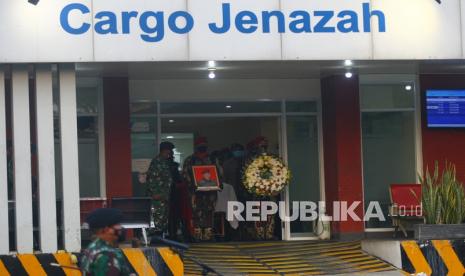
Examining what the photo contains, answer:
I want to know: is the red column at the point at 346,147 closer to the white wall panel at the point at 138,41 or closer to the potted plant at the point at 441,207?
the potted plant at the point at 441,207

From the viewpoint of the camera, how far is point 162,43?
568 inches

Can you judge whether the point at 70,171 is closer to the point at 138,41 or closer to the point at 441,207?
the point at 138,41

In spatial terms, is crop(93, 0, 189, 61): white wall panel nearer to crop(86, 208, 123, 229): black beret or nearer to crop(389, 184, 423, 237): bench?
crop(389, 184, 423, 237): bench

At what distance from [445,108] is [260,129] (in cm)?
336

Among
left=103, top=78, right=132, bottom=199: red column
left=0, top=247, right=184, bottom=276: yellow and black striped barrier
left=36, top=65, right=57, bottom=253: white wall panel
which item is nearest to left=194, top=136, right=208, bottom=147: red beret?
left=103, top=78, right=132, bottom=199: red column

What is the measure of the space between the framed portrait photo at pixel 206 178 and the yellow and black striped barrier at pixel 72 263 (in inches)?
121

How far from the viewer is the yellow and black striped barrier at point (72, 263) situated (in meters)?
14.0

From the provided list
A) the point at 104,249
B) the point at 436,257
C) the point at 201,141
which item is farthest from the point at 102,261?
the point at 201,141

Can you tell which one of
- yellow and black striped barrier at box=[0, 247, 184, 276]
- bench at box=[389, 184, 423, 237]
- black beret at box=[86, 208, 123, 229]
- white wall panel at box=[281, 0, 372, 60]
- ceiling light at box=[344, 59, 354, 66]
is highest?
white wall panel at box=[281, 0, 372, 60]

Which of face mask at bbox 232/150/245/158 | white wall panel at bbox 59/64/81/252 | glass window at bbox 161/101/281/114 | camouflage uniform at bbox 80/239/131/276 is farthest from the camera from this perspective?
face mask at bbox 232/150/245/158

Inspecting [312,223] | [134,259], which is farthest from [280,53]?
[312,223]

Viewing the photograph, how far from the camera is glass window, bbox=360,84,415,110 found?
1800 cm

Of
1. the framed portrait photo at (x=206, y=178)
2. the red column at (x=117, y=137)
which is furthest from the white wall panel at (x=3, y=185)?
the framed portrait photo at (x=206, y=178)

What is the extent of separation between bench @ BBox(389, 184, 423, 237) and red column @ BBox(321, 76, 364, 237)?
58 cm
